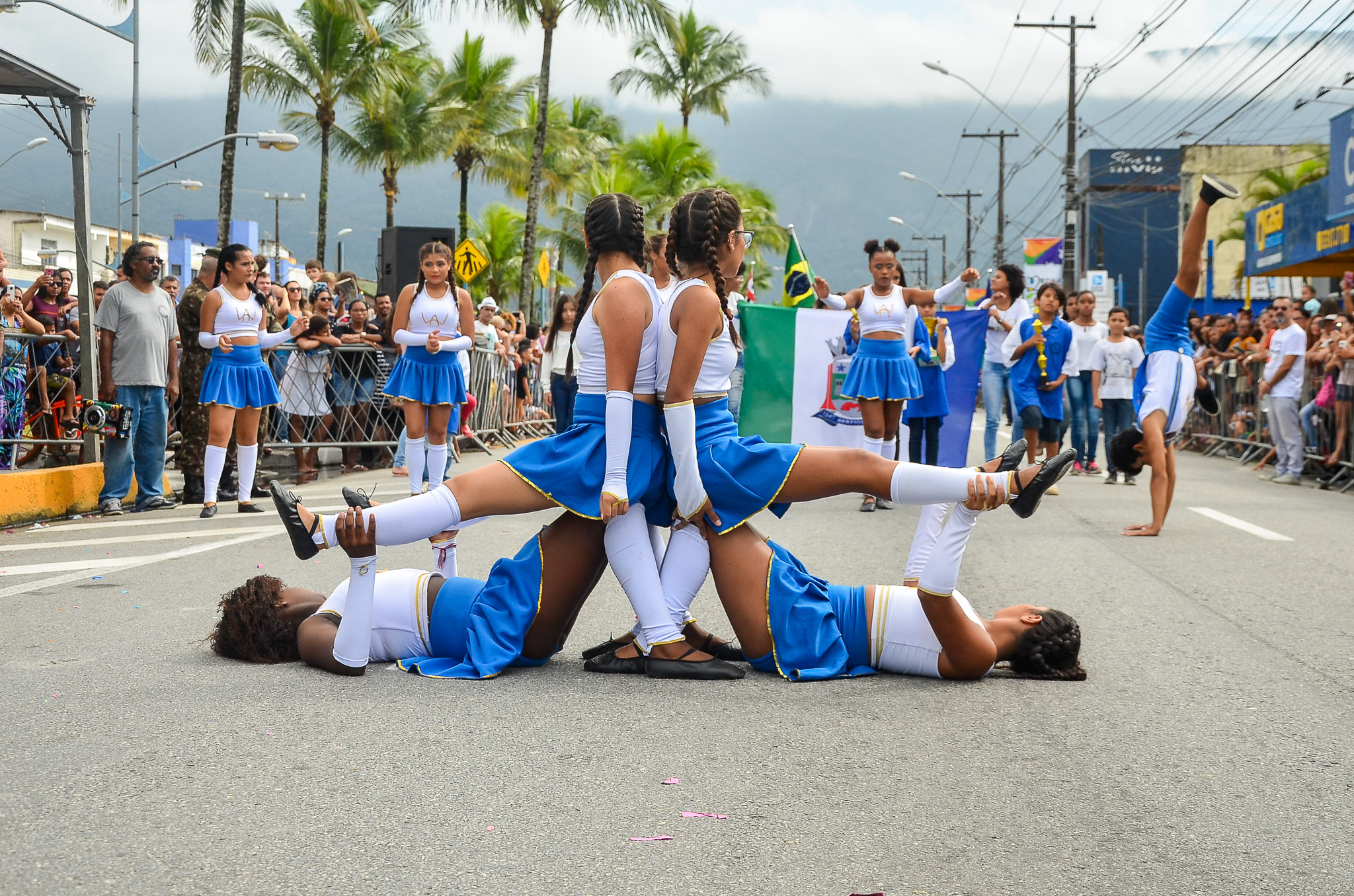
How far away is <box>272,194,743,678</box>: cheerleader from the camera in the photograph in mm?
4680

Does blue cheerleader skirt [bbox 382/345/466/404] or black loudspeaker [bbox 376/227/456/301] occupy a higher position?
black loudspeaker [bbox 376/227/456/301]

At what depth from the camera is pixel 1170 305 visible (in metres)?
9.38

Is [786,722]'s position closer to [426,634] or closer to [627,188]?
[426,634]

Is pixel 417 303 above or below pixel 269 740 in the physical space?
above

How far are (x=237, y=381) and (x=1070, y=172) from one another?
2857 centimetres

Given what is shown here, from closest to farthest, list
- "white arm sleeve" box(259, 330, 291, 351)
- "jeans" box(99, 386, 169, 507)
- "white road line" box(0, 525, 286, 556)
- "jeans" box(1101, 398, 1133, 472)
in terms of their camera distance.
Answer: "white road line" box(0, 525, 286, 556) < "white arm sleeve" box(259, 330, 291, 351) < "jeans" box(99, 386, 169, 507) < "jeans" box(1101, 398, 1133, 472)

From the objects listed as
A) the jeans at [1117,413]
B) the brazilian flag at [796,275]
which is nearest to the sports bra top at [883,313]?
the brazilian flag at [796,275]

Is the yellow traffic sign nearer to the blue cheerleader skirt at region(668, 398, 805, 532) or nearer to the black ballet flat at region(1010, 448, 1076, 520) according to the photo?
the blue cheerleader skirt at region(668, 398, 805, 532)

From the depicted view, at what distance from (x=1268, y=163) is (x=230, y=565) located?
6508 centimetres

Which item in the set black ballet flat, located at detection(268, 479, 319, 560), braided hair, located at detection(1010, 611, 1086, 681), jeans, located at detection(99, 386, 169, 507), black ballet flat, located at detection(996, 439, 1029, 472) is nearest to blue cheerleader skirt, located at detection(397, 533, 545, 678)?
black ballet flat, located at detection(268, 479, 319, 560)

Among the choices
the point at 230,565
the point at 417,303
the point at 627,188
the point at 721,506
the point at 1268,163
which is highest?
the point at 1268,163

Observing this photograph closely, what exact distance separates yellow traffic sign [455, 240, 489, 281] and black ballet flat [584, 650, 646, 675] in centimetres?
1938

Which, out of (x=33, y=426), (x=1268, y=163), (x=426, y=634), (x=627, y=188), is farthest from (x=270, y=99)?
(x=1268, y=163)

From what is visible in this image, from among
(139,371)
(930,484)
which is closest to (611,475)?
(930,484)
